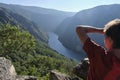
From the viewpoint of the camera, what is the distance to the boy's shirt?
317cm

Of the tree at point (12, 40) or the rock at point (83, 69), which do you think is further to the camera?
the tree at point (12, 40)

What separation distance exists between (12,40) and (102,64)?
6226 centimetres

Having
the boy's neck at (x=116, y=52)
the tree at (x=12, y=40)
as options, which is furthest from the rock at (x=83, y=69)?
the tree at (x=12, y=40)

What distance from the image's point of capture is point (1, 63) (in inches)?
598

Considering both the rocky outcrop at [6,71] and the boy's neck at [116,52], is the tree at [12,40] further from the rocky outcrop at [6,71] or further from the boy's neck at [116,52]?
the boy's neck at [116,52]

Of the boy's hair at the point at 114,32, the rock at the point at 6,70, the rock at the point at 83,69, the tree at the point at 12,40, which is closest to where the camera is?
the boy's hair at the point at 114,32

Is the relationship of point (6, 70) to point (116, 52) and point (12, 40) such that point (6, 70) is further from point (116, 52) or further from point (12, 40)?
point (12, 40)

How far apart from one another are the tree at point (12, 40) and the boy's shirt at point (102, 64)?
199ft

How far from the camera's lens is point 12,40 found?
64500mm

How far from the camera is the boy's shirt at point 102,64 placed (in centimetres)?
317

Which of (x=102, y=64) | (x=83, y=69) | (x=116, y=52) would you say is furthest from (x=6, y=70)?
(x=116, y=52)

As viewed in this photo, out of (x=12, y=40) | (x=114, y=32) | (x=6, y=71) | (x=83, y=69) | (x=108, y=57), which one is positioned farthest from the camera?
(x=12, y=40)

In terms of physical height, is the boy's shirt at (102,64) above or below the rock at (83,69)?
above

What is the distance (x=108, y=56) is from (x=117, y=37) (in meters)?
0.26
